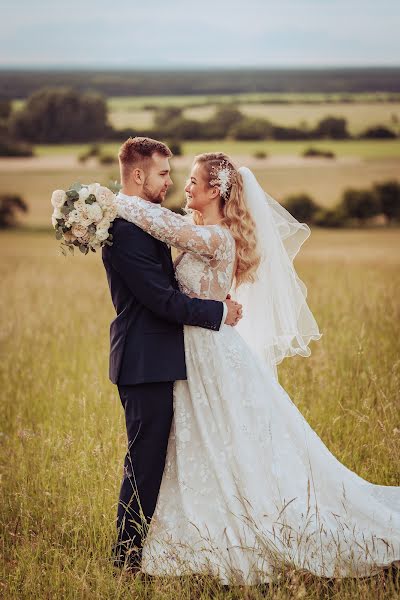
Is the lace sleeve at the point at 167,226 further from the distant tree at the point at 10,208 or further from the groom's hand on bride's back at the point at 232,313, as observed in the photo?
the distant tree at the point at 10,208

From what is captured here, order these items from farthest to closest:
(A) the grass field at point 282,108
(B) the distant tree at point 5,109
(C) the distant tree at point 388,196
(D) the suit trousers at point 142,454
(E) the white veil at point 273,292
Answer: (B) the distant tree at point 5,109, (A) the grass field at point 282,108, (C) the distant tree at point 388,196, (E) the white veil at point 273,292, (D) the suit trousers at point 142,454

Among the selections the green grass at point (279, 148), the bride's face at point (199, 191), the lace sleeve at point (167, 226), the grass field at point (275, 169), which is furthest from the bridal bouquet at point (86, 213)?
the green grass at point (279, 148)

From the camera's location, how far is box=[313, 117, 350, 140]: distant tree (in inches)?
1001

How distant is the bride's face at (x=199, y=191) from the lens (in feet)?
13.5

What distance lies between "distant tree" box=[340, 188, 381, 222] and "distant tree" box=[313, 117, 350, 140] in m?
3.07

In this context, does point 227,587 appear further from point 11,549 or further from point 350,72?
point 350,72

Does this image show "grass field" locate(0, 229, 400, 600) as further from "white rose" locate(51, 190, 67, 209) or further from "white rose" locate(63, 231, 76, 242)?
"white rose" locate(51, 190, 67, 209)

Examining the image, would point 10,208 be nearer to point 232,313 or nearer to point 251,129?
point 251,129

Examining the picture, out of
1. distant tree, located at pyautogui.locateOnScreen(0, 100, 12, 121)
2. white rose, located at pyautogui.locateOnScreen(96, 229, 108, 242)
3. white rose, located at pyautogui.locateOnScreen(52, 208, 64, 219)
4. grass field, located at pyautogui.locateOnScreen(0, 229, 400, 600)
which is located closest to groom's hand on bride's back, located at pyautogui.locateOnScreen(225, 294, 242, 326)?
white rose, located at pyautogui.locateOnScreen(96, 229, 108, 242)

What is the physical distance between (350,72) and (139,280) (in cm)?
2535

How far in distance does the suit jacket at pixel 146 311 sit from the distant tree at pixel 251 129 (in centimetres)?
2218

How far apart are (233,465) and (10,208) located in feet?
66.9

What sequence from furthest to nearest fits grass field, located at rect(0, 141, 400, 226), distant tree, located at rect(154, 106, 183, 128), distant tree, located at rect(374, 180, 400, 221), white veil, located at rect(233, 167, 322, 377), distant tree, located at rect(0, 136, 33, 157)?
1. distant tree, located at rect(154, 106, 183, 128)
2. distant tree, located at rect(0, 136, 33, 157)
3. grass field, located at rect(0, 141, 400, 226)
4. distant tree, located at rect(374, 180, 400, 221)
5. white veil, located at rect(233, 167, 322, 377)

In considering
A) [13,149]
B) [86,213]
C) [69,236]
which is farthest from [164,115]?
[86,213]
